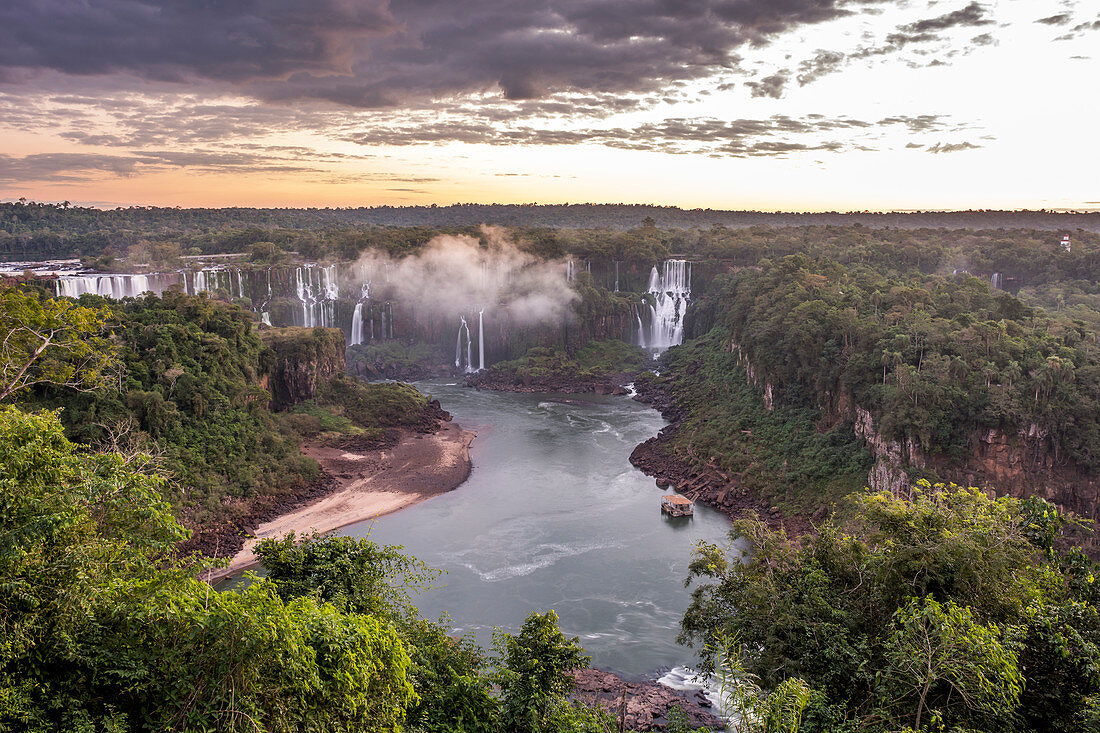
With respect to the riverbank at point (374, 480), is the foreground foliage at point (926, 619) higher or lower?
higher

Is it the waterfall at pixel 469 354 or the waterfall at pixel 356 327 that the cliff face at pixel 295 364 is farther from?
the waterfall at pixel 356 327

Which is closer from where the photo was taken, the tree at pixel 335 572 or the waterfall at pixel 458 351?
the tree at pixel 335 572

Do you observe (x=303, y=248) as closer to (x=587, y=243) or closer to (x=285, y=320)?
(x=285, y=320)

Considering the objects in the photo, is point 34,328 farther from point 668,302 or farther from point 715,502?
point 668,302

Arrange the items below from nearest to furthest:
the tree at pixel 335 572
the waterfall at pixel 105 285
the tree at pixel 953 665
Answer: the tree at pixel 953 665, the tree at pixel 335 572, the waterfall at pixel 105 285

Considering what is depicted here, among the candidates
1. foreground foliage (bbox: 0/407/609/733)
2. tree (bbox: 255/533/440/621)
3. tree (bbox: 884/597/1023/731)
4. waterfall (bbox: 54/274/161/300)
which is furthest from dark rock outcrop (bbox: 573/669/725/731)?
waterfall (bbox: 54/274/161/300)

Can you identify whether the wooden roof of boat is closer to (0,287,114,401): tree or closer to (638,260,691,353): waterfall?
(0,287,114,401): tree

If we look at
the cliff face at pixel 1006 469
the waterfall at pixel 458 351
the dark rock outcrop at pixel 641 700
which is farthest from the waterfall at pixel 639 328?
the dark rock outcrop at pixel 641 700

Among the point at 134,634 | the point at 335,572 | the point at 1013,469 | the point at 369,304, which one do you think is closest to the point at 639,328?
the point at 369,304
